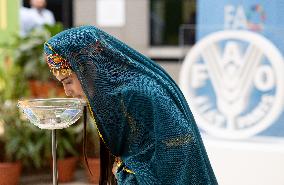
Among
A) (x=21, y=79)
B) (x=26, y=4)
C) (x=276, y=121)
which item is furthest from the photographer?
(x=26, y=4)

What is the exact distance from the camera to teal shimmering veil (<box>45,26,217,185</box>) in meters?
1.44

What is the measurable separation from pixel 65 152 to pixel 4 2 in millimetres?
1652

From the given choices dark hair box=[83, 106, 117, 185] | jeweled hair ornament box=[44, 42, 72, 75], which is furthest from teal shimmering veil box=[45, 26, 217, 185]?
dark hair box=[83, 106, 117, 185]

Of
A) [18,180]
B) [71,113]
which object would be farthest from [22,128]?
[71,113]

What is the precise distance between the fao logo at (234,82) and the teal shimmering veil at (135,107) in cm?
217

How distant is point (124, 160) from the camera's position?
152 centimetres

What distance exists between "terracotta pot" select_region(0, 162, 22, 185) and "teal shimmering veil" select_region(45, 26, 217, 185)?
2.54 metres

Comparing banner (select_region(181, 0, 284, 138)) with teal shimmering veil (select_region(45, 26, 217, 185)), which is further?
banner (select_region(181, 0, 284, 138))

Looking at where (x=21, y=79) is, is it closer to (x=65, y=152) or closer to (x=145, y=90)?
(x=65, y=152)

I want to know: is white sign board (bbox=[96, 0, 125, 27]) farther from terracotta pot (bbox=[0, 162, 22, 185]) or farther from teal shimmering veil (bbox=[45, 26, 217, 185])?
teal shimmering veil (bbox=[45, 26, 217, 185])

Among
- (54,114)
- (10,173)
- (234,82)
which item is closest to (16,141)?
(10,173)

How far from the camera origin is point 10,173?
4000 mm

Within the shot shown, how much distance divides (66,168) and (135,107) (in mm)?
2966

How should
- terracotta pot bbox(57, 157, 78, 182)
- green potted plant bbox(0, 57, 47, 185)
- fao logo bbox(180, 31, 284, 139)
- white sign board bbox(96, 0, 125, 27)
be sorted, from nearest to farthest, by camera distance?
fao logo bbox(180, 31, 284, 139)
green potted plant bbox(0, 57, 47, 185)
terracotta pot bbox(57, 157, 78, 182)
white sign board bbox(96, 0, 125, 27)
